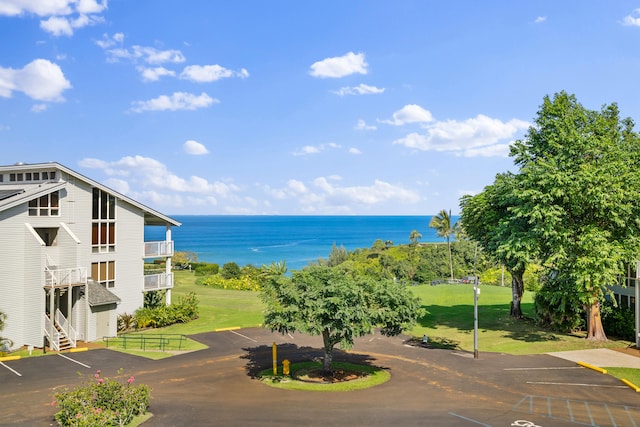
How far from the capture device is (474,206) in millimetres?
39969

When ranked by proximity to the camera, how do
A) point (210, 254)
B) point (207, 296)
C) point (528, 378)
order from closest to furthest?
point (528, 378), point (207, 296), point (210, 254)

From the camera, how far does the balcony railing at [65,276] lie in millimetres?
30953

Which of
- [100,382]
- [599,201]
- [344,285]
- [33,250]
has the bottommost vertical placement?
[100,382]

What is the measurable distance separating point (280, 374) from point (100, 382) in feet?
31.0

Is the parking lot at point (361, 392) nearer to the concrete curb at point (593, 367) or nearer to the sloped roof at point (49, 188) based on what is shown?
the concrete curb at point (593, 367)

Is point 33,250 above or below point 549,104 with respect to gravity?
below

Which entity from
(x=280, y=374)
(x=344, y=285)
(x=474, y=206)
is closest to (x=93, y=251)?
(x=280, y=374)

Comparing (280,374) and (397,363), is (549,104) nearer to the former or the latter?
(397,363)

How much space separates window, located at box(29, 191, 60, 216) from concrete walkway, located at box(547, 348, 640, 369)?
105ft

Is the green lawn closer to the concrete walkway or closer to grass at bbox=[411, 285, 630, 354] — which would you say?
grass at bbox=[411, 285, 630, 354]

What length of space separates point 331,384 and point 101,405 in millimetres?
10058

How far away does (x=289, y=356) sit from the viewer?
3039 centimetres

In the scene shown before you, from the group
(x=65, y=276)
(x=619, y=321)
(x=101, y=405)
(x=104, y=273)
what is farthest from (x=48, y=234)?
(x=619, y=321)

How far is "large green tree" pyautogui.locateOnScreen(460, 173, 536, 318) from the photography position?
32719 mm
